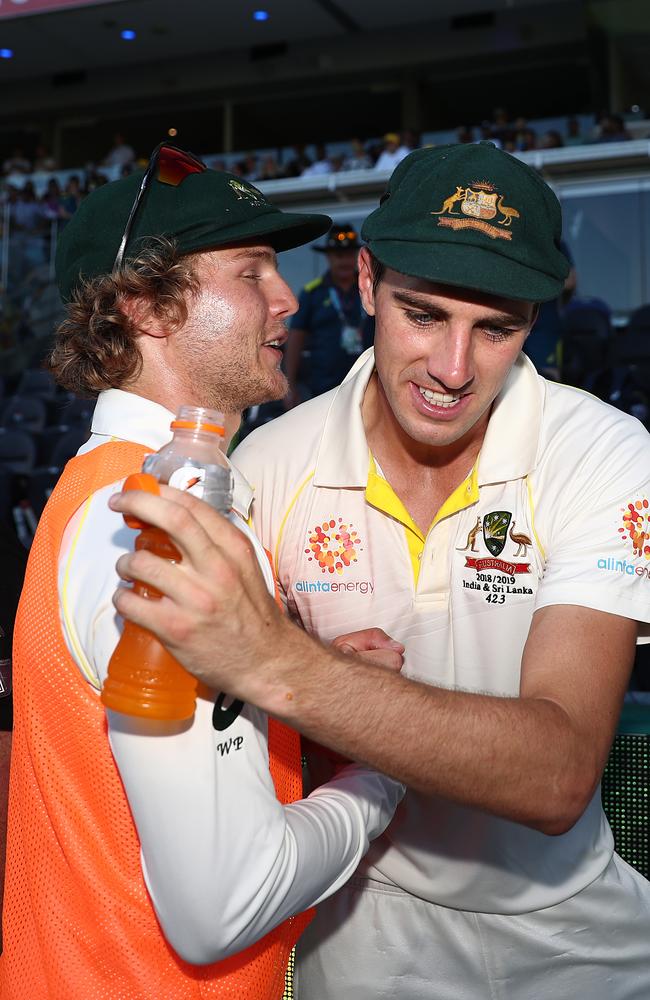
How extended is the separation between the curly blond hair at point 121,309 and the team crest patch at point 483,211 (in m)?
0.48

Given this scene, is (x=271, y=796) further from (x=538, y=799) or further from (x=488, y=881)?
(x=488, y=881)

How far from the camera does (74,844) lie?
1301mm

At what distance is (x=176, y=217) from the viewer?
172 centimetres

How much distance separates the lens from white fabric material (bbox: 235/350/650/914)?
1728mm

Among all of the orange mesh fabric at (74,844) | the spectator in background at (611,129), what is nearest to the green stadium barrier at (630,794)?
the orange mesh fabric at (74,844)

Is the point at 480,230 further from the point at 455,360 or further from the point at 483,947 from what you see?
the point at 483,947

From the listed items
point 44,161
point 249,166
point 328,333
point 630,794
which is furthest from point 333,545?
point 44,161

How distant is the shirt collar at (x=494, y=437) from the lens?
179 cm

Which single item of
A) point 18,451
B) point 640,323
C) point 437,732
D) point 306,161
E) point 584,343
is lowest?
point 437,732

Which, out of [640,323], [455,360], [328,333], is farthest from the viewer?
[328,333]

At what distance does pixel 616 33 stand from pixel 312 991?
1765cm

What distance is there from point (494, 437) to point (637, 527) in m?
0.32

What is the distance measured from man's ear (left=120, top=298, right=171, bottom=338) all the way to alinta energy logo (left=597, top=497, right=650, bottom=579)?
0.82m

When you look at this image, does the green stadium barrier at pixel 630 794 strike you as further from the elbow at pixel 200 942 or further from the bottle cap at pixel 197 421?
the bottle cap at pixel 197 421
